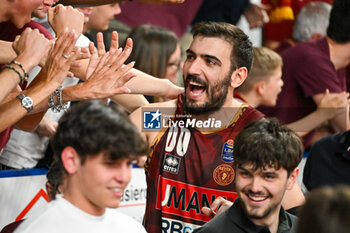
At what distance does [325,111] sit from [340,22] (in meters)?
0.70

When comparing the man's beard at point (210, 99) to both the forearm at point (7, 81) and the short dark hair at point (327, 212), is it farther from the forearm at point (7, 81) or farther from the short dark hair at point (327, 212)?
the short dark hair at point (327, 212)

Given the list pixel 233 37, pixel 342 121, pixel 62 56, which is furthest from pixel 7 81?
pixel 342 121

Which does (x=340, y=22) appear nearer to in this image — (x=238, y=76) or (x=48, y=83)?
(x=238, y=76)

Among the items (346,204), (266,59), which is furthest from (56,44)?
(266,59)

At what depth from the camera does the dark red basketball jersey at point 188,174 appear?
3121 mm

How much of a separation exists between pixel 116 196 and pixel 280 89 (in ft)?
9.65

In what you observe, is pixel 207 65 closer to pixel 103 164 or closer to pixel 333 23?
pixel 103 164

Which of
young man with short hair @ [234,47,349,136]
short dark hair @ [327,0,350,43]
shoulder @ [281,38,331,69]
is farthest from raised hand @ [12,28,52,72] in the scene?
short dark hair @ [327,0,350,43]

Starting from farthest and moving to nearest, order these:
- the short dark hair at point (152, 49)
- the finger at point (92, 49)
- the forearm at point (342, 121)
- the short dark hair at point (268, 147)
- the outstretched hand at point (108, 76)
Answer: the forearm at point (342, 121) → the short dark hair at point (152, 49) → the finger at point (92, 49) → the outstretched hand at point (108, 76) → the short dark hair at point (268, 147)

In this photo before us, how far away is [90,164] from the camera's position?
2.15 meters

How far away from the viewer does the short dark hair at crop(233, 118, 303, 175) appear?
2.71 meters

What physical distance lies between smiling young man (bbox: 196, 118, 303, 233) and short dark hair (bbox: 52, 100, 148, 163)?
2.06 feet

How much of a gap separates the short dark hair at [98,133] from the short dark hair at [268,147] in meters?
0.64

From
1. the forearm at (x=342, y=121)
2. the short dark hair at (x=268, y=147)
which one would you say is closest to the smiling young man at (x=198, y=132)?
the short dark hair at (x=268, y=147)
